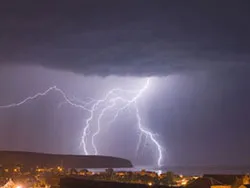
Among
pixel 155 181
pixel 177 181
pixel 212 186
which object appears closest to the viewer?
pixel 212 186

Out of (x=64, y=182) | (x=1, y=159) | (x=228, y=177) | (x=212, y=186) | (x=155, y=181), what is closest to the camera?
(x=64, y=182)

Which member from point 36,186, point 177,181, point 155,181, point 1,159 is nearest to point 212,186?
point 36,186

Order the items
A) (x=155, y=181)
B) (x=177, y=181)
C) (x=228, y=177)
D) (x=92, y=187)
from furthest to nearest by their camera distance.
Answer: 1. (x=177, y=181)
2. (x=155, y=181)
3. (x=228, y=177)
4. (x=92, y=187)

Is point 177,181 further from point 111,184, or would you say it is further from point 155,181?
point 111,184

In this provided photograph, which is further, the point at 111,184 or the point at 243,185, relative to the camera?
the point at 243,185

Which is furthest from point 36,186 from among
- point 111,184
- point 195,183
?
point 111,184

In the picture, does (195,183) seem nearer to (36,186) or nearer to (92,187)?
(36,186)

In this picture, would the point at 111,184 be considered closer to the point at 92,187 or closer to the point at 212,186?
the point at 92,187

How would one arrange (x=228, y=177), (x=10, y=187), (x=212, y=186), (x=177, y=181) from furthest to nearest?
(x=177, y=181), (x=228, y=177), (x=212, y=186), (x=10, y=187)

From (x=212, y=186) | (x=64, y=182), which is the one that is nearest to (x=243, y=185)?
(x=212, y=186)

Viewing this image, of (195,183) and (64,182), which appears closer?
(64,182)
